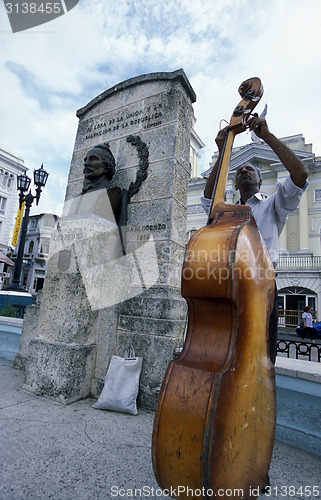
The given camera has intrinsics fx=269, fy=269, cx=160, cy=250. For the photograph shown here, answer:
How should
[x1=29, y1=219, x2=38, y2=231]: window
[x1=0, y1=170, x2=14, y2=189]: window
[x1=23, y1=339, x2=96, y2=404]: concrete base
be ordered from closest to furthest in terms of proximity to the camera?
[x1=23, y1=339, x2=96, y2=404]: concrete base, [x1=0, y1=170, x2=14, y2=189]: window, [x1=29, y1=219, x2=38, y2=231]: window

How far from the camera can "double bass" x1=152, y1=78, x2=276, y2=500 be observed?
85 centimetres

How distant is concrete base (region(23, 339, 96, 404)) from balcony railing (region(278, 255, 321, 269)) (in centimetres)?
1682

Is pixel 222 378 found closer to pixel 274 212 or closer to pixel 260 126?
pixel 274 212

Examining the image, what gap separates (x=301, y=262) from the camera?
16.9m

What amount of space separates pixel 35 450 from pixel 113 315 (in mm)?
1199

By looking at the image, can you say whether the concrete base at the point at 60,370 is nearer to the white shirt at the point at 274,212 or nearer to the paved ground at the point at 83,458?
the paved ground at the point at 83,458

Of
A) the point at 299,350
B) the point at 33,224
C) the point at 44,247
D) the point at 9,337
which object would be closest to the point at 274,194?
the point at 299,350

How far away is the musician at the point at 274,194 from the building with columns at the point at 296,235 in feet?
47.8

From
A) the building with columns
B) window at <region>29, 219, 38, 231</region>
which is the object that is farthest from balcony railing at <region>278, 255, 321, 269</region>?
window at <region>29, 219, 38, 231</region>

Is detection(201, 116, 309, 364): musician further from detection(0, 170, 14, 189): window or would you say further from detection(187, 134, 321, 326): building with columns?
detection(0, 170, 14, 189): window

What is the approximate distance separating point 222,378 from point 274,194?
1.13m

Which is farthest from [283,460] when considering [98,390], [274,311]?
[98,390]

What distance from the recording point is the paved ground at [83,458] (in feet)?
4.13

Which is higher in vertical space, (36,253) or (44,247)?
(44,247)
